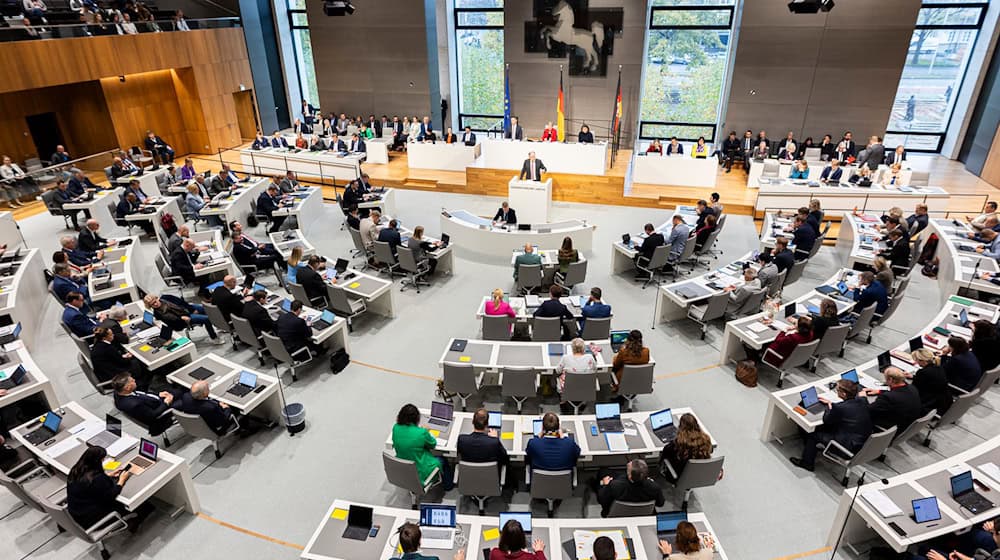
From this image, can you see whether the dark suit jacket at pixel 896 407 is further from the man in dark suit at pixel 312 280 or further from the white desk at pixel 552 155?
the white desk at pixel 552 155

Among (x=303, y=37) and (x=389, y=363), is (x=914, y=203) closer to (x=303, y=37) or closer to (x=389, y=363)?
(x=389, y=363)

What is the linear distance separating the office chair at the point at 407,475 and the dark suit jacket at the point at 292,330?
9.40 feet

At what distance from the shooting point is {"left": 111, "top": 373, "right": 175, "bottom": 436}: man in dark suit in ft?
20.1

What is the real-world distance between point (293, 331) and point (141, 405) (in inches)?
77.0

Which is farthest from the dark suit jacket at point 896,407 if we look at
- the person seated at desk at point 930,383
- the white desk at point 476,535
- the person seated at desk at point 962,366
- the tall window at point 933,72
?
the tall window at point 933,72

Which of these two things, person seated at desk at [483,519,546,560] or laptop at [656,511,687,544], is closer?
person seated at desk at [483,519,546,560]

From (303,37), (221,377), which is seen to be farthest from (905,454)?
(303,37)

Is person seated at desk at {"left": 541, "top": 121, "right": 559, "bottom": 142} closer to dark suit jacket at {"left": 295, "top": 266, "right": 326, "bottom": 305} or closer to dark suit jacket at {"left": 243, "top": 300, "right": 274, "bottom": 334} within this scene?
dark suit jacket at {"left": 295, "top": 266, "right": 326, "bottom": 305}

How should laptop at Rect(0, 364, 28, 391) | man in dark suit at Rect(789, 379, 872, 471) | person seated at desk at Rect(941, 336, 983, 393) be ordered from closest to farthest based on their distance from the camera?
1. man in dark suit at Rect(789, 379, 872, 471)
2. person seated at desk at Rect(941, 336, 983, 393)
3. laptop at Rect(0, 364, 28, 391)

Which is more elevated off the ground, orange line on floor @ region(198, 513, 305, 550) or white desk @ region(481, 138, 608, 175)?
white desk @ region(481, 138, 608, 175)

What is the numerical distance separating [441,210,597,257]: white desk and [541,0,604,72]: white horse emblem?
9.27 m

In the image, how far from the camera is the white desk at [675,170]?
1570 cm

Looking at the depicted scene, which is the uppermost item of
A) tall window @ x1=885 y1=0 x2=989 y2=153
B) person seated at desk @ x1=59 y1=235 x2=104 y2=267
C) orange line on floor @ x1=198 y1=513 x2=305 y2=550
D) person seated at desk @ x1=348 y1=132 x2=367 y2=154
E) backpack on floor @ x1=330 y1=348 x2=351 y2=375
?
tall window @ x1=885 y1=0 x2=989 y2=153

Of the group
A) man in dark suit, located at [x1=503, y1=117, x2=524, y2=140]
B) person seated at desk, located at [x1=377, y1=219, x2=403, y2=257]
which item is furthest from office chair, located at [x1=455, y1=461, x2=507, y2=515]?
man in dark suit, located at [x1=503, y1=117, x2=524, y2=140]
